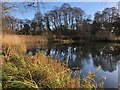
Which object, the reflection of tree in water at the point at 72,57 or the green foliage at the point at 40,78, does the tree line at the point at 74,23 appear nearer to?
the reflection of tree in water at the point at 72,57

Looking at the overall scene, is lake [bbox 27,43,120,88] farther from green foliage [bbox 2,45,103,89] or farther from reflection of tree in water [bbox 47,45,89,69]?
green foliage [bbox 2,45,103,89]

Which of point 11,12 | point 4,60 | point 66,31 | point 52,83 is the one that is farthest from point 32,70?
point 66,31

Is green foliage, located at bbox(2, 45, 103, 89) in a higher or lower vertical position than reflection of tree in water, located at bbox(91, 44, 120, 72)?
higher

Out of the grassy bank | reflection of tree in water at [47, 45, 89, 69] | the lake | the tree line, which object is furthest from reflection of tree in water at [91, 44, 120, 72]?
the tree line

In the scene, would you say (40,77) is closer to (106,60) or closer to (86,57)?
(106,60)

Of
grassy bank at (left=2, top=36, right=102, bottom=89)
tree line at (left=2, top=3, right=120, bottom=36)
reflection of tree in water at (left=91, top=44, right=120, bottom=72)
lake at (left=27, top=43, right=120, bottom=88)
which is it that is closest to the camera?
grassy bank at (left=2, top=36, right=102, bottom=89)

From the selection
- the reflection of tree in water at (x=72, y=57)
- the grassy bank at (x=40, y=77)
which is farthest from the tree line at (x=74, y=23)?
the grassy bank at (x=40, y=77)

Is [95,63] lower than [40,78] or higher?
lower

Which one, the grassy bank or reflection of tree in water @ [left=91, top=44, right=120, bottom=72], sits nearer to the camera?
the grassy bank

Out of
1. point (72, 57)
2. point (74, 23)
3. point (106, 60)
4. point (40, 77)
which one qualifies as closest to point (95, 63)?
point (106, 60)

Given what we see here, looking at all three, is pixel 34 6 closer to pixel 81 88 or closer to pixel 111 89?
pixel 81 88

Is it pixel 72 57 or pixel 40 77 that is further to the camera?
pixel 72 57

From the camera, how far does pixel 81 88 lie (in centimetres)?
321

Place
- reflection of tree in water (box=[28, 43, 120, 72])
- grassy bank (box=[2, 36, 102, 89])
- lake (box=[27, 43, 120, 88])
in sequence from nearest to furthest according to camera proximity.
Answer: grassy bank (box=[2, 36, 102, 89]) < lake (box=[27, 43, 120, 88]) < reflection of tree in water (box=[28, 43, 120, 72])
